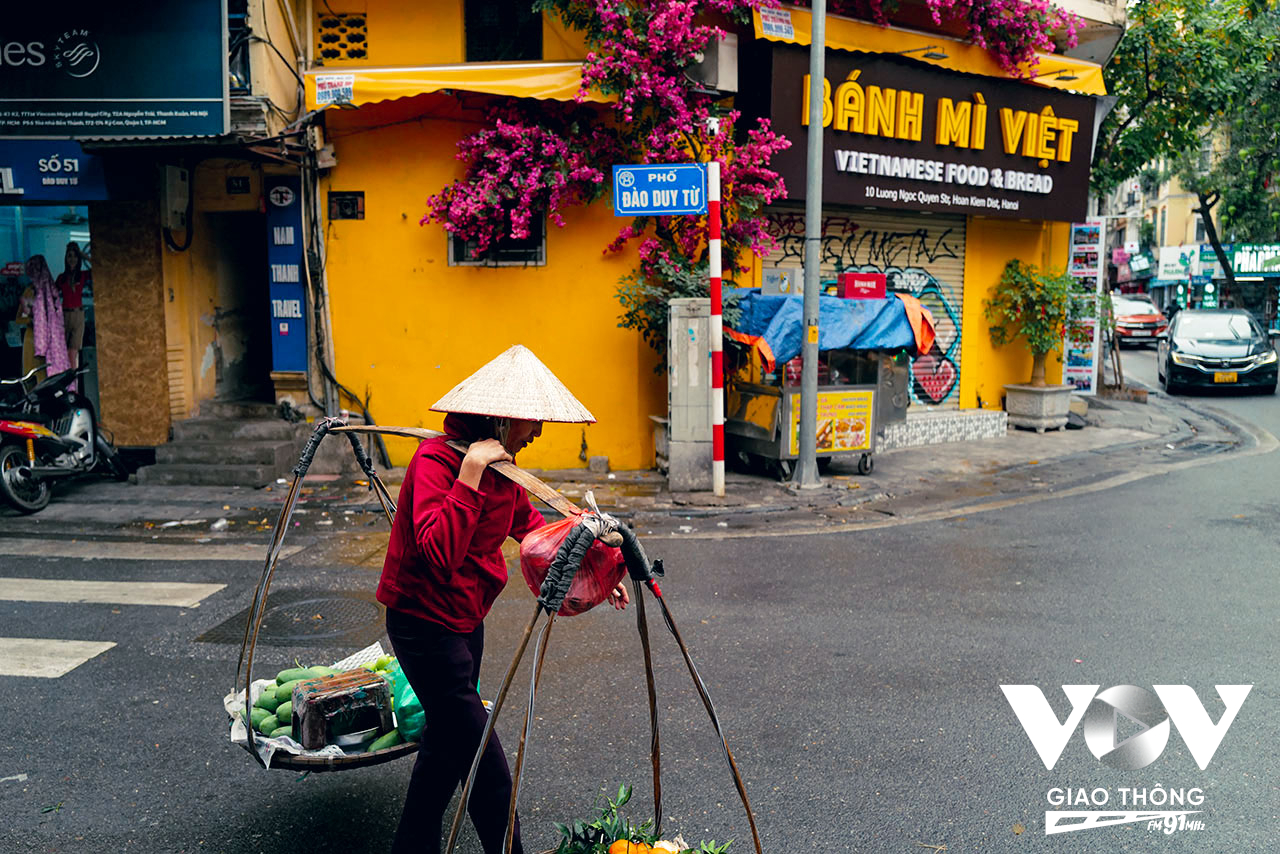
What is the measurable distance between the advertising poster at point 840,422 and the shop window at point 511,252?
3.38 m

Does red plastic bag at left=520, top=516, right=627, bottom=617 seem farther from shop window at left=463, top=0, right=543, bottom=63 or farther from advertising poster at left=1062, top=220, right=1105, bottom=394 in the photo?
advertising poster at left=1062, top=220, right=1105, bottom=394

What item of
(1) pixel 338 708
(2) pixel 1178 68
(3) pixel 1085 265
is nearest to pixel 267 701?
(1) pixel 338 708

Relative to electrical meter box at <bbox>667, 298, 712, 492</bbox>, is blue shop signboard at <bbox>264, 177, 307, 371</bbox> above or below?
above

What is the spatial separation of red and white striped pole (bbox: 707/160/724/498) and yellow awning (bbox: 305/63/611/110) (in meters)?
1.68

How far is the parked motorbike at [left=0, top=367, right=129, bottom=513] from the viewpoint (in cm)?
895

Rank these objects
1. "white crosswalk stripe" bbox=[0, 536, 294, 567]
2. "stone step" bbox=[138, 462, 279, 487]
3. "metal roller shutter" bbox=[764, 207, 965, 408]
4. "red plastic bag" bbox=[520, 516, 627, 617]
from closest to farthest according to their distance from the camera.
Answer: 1. "red plastic bag" bbox=[520, 516, 627, 617]
2. "white crosswalk stripe" bbox=[0, 536, 294, 567]
3. "stone step" bbox=[138, 462, 279, 487]
4. "metal roller shutter" bbox=[764, 207, 965, 408]

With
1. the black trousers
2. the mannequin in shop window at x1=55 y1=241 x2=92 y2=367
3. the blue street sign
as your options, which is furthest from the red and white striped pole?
the mannequin in shop window at x1=55 y1=241 x2=92 y2=367

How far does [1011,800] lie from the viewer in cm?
389

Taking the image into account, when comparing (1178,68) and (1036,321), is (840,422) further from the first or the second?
(1178,68)

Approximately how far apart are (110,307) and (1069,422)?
13.3 m

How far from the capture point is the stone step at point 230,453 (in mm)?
10430

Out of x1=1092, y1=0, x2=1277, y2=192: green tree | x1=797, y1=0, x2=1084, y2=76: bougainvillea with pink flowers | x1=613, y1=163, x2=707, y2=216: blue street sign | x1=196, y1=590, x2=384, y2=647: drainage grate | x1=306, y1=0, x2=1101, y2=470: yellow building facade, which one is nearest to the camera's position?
x1=196, y1=590, x2=384, y2=647: drainage grate

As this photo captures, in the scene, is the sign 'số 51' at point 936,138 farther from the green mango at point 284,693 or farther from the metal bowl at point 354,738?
the metal bowl at point 354,738

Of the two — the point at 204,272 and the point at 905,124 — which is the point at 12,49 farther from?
the point at 905,124
